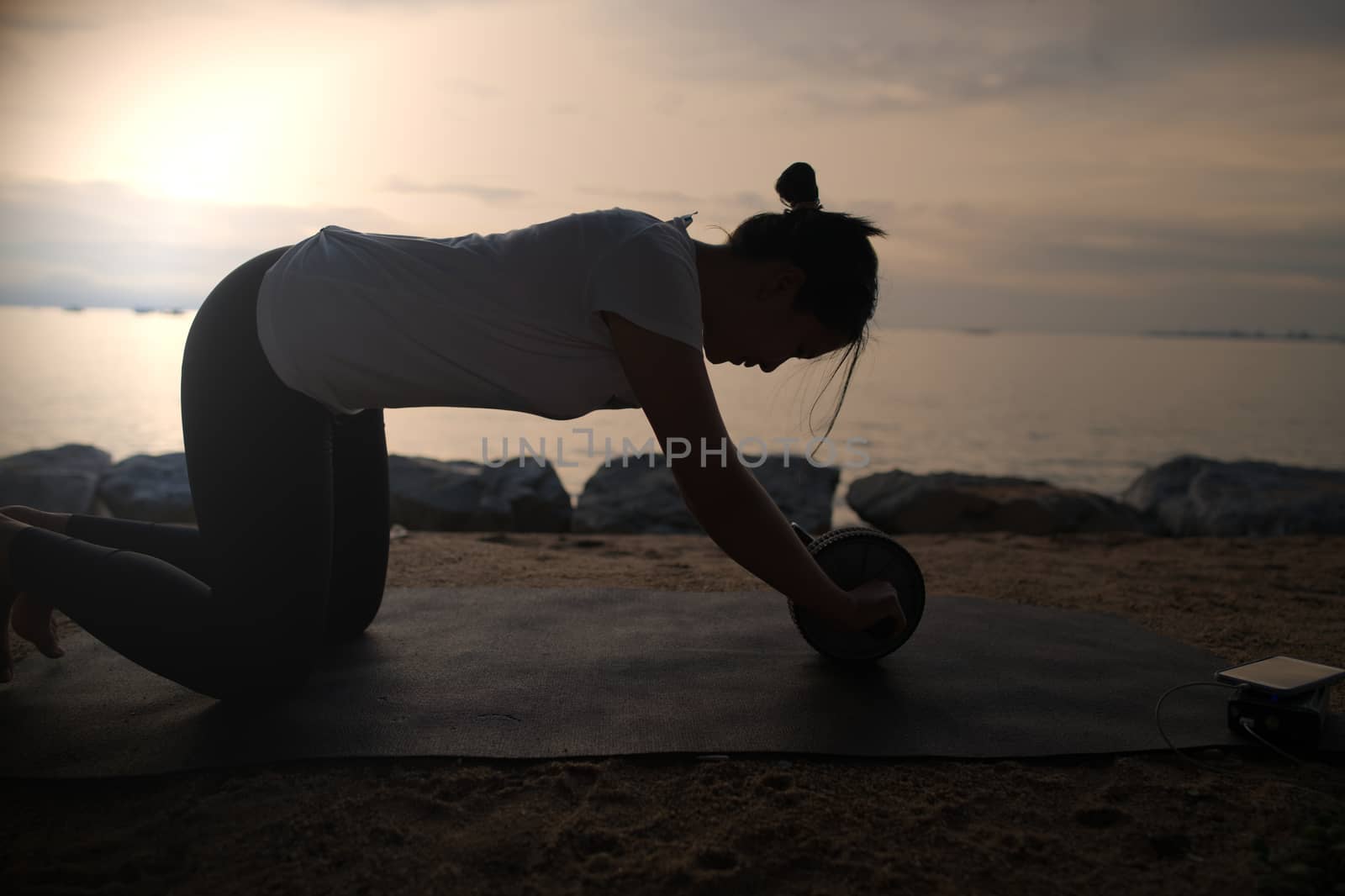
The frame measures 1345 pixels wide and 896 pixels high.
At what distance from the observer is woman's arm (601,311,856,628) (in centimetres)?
152

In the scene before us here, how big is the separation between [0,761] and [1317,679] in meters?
2.43

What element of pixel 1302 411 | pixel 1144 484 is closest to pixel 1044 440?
pixel 1144 484

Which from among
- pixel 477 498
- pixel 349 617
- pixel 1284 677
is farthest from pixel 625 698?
pixel 477 498

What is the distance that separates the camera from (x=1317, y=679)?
1.81 m

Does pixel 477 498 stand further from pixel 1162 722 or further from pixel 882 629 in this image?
pixel 1162 722

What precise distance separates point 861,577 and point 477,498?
3.32m

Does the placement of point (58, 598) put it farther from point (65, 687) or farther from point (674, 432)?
point (674, 432)

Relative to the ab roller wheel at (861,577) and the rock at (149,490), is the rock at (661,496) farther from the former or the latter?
the ab roller wheel at (861,577)

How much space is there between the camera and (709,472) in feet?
5.22

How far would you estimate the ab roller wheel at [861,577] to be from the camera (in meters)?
2.13

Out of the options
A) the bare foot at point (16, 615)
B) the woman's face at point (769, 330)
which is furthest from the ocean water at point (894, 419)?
the bare foot at point (16, 615)

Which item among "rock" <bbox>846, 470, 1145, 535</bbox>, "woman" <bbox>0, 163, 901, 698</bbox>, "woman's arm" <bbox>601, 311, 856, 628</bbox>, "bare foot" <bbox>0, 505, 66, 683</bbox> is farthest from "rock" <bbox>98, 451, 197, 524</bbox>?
"woman's arm" <bbox>601, 311, 856, 628</bbox>

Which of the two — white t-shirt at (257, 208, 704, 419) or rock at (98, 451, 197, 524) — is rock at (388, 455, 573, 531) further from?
white t-shirt at (257, 208, 704, 419)

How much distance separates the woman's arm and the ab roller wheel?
0.37m
